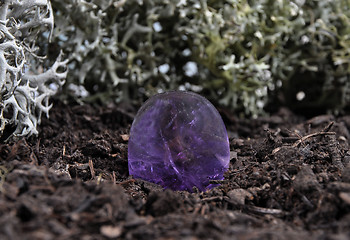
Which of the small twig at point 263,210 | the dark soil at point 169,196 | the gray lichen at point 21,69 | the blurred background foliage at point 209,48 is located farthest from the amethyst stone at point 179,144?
the blurred background foliage at point 209,48

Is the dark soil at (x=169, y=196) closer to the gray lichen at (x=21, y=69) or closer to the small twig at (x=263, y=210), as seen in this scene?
the small twig at (x=263, y=210)

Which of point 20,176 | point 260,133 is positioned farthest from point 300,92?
point 20,176

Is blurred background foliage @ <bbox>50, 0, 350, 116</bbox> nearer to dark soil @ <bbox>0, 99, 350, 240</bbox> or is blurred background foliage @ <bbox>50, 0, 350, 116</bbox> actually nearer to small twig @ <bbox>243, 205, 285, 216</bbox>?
dark soil @ <bbox>0, 99, 350, 240</bbox>

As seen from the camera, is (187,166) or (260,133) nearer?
(187,166)

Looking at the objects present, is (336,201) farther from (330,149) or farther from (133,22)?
(133,22)

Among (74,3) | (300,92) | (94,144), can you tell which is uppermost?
(74,3)

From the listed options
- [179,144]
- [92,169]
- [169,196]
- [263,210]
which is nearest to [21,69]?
[92,169]
